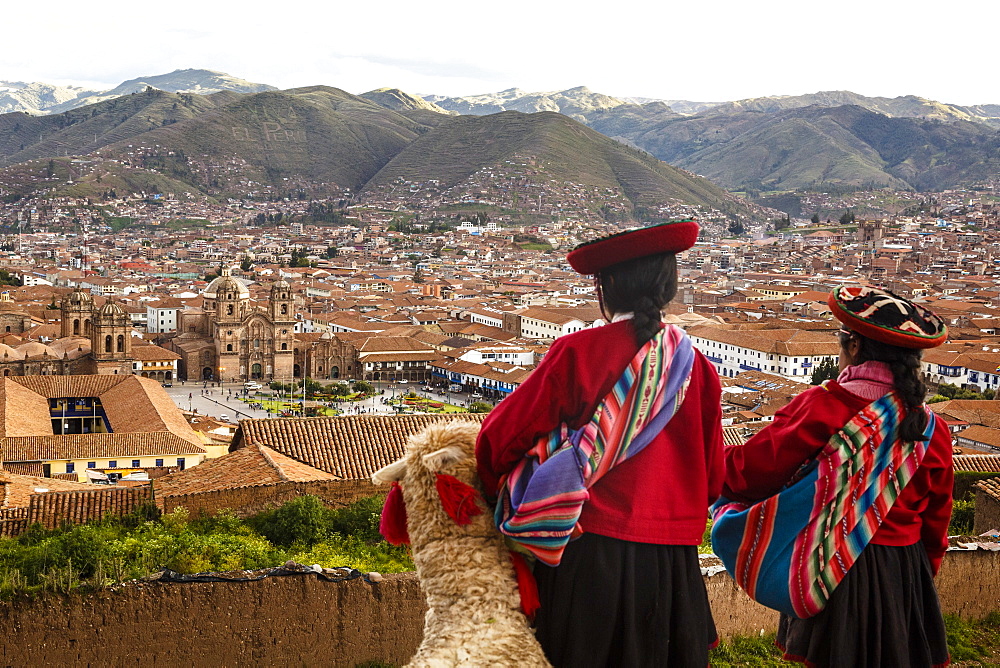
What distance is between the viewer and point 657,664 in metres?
1.91

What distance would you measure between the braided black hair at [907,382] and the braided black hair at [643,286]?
19.6 inches

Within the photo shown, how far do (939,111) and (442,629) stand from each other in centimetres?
20599

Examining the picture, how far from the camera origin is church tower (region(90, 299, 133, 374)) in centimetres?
2616

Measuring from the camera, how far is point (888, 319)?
2111 millimetres

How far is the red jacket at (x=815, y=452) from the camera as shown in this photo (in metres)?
2.09

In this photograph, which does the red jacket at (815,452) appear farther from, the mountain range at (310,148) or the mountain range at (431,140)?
the mountain range at (431,140)

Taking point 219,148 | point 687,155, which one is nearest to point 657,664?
point 219,148

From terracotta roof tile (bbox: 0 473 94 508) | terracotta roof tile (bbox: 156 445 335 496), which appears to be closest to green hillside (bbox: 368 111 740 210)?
terracotta roof tile (bbox: 0 473 94 508)

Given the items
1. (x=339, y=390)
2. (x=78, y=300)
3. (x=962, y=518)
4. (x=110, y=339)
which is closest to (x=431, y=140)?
(x=78, y=300)

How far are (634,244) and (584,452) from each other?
1.27ft

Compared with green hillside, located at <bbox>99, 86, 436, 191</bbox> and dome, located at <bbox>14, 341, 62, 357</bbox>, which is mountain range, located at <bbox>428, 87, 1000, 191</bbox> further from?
dome, located at <bbox>14, 341, 62, 357</bbox>

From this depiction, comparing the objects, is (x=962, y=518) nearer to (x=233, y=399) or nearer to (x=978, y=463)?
(x=978, y=463)

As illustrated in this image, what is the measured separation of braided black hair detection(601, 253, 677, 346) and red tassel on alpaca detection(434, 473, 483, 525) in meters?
0.42

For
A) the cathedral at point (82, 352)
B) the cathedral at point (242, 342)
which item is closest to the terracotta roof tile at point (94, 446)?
the cathedral at point (82, 352)
